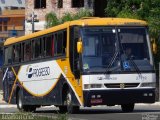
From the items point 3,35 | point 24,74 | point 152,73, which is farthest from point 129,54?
point 3,35

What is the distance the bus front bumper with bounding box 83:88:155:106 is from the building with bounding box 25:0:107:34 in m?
40.2

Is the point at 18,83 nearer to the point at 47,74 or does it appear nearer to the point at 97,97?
the point at 47,74

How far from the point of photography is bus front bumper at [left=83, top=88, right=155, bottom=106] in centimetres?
2511

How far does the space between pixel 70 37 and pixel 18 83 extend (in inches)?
293

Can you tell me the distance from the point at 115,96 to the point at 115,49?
1650mm

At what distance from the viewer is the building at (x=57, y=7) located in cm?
6619

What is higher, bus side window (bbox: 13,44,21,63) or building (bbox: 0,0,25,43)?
bus side window (bbox: 13,44,21,63)

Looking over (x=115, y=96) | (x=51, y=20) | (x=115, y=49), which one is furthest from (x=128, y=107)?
(x=51, y=20)

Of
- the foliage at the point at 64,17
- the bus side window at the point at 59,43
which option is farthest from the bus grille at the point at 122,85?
the foliage at the point at 64,17

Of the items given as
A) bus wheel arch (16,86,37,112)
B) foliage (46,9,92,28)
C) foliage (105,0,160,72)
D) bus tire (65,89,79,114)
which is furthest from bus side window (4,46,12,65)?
foliage (46,9,92,28)

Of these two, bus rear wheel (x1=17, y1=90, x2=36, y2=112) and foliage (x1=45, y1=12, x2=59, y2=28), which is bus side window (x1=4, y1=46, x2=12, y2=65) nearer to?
bus rear wheel (x1=17, y1=90, x2=36, y2=112)

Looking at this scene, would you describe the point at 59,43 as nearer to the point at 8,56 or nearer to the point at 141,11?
the point at 8,56

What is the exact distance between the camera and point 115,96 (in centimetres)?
2523

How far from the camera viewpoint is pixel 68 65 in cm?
2642
